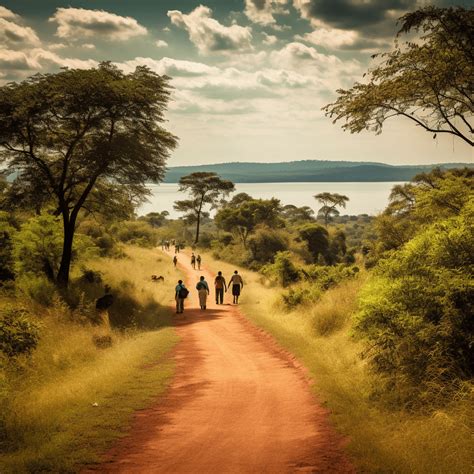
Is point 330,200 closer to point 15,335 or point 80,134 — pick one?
point 80,134

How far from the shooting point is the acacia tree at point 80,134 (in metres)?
21.3

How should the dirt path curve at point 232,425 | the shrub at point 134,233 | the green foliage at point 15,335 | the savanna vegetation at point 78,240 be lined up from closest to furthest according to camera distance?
the dirt path curve at point 232,425 → the green foliage at point 15,335 → the savanna vegetation at point 78,240 → the shrub at point 134,233

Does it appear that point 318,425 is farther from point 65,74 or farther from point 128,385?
point 65,74

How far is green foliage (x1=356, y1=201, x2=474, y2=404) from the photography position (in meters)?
8.17

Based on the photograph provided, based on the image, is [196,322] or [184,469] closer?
[184,469]

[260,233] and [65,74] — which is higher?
[65,74]

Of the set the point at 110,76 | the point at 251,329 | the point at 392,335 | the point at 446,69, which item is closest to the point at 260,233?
the point at 110,76

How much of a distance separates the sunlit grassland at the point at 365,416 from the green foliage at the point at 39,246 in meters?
12.4

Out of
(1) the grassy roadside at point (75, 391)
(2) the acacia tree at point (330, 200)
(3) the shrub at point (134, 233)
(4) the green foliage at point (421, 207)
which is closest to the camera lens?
(1) the grassy roadside at point (75, 391)

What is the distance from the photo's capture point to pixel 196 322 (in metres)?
19.5

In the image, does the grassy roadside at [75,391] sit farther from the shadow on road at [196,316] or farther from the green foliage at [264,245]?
the green foliage at [264,245]

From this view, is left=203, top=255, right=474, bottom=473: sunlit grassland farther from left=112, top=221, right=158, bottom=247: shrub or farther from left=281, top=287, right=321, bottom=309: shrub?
left=112, top=221, right=158, bottom=247: shrub

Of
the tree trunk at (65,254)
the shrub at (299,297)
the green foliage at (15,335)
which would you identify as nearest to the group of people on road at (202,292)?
the shrub at (299,297)

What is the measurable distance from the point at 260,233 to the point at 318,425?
Result: 43632mm
